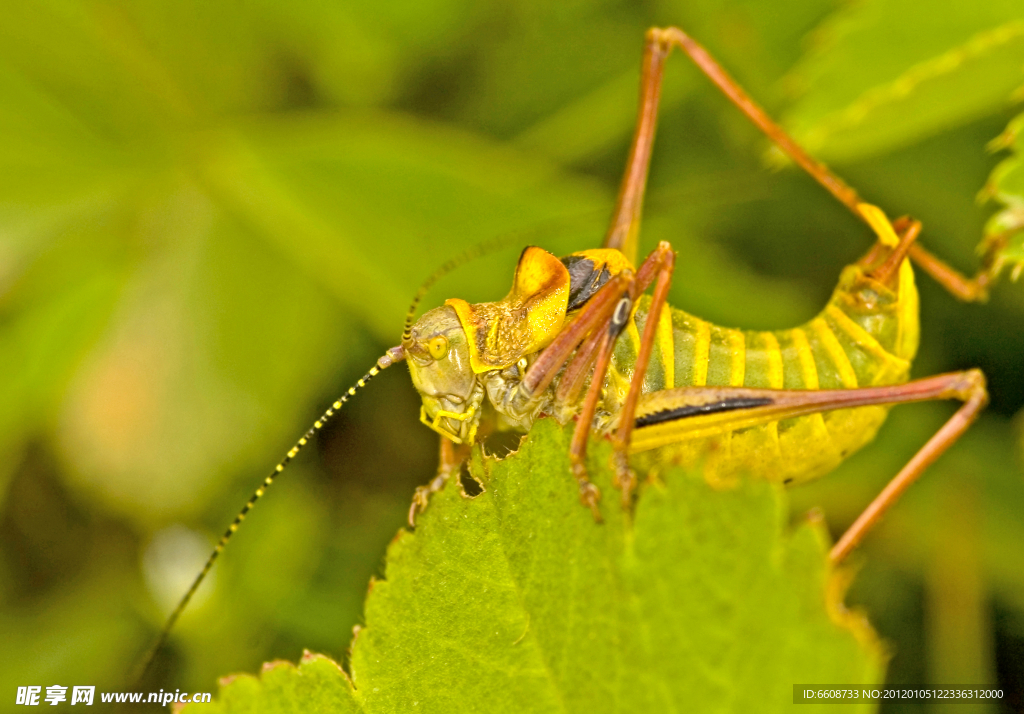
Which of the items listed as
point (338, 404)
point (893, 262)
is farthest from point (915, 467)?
point (338, 404)

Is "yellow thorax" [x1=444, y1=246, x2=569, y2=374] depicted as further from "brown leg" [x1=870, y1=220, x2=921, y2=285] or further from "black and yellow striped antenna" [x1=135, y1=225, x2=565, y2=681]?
"brown leg" [x1=870, y1=220, x2=921, y2=285]

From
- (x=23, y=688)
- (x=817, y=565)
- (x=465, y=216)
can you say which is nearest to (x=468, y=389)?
(x=817, y=565)

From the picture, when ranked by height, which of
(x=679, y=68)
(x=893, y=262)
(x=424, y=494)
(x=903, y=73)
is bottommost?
(x=424, y=494)

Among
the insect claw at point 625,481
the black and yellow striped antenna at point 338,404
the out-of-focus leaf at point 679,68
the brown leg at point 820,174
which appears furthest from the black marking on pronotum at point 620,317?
the out-of-focus leaf at point 679,68

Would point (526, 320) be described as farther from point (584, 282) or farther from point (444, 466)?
point (444, 466)

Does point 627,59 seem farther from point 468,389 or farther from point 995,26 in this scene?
point 468,389

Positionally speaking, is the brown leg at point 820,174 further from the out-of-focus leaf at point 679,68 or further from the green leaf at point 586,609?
the green leaf at point 586,609
